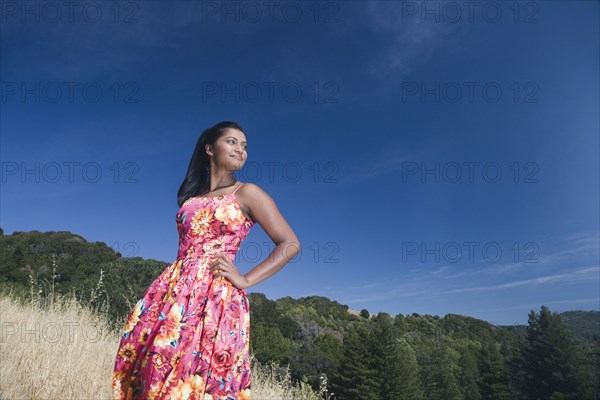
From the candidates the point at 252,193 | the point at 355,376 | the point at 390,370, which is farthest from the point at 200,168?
the point at 390,370

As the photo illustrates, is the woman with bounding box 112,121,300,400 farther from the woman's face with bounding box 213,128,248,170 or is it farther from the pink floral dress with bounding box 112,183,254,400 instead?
the woman's face with bounding box 213,128,248,170

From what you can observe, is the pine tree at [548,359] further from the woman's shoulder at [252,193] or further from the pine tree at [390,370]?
the woman's shoulder at [252,193]

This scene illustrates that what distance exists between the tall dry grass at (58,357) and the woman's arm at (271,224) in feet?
9.91

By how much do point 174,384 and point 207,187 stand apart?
119cm

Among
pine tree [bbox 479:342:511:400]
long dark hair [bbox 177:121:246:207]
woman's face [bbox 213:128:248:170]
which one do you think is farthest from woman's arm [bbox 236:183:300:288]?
pine tree [bbox 479:342:511:400]

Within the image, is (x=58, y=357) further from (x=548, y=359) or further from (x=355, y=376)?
(x=548, y=359)

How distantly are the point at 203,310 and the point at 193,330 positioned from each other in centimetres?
10

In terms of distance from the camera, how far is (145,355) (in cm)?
219

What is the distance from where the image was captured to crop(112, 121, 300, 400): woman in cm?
210

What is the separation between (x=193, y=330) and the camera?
2.17 m

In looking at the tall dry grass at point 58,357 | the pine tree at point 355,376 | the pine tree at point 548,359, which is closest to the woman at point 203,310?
the tall dry grass at point 58,357

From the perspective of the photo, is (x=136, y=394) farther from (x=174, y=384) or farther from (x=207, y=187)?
(x=207, y=187)

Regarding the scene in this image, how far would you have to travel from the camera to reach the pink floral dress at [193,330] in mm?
2094

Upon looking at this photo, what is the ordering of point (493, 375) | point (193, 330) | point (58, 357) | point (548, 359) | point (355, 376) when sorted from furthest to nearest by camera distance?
point (548, 359), point (493, 375), point (355, 376), point (58, 357), point (193, 330)
